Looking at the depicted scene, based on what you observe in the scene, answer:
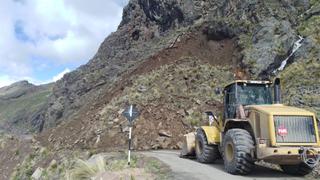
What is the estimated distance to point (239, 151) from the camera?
1537cm

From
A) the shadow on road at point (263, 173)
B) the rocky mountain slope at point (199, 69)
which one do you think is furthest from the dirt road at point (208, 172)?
the rocky mountain slope at point (199, 69)

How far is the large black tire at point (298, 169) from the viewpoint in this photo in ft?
52.8

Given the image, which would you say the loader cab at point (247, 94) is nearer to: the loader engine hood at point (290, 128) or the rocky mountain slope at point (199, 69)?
the loader engine hood at point (290, 128)

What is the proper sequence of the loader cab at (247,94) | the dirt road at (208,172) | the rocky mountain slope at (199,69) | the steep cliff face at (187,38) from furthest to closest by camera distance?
the steep cliff face at (187,38) → the rocky mountain slope at (199,69) → the loader cab at (247,94) → the dirt road at (208,172)

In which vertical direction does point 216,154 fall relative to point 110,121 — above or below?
below

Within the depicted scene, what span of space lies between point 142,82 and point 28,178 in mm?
13208

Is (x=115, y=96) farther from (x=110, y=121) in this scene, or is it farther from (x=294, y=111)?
(x=294, y=111)

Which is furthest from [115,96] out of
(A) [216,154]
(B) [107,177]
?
(B) [107,177]

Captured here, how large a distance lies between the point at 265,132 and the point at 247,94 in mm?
2833

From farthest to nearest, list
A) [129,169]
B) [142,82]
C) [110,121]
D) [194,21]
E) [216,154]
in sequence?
[194,21]
[142,82]
[110,121]
[216,154]
[129,169]

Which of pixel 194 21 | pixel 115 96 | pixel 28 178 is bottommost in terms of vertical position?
pixel 28 178

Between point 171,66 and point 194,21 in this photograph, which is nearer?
point 171,66

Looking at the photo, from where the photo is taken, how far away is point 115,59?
6069 cm

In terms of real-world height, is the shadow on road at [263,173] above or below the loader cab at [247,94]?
below
